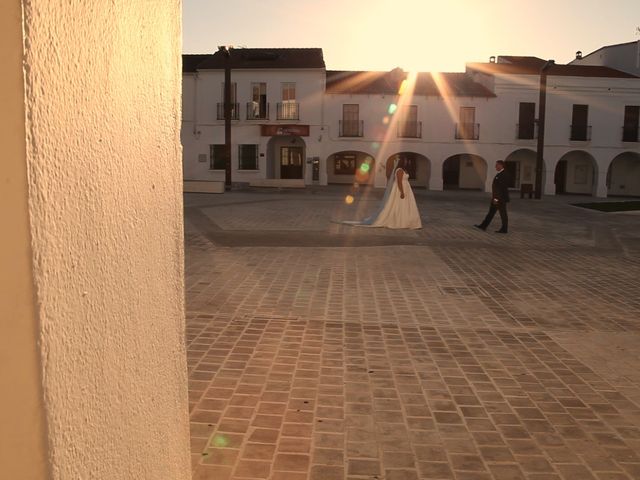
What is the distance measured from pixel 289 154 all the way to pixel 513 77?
14.5m

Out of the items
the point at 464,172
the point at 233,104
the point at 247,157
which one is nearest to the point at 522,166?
the point at 464,172

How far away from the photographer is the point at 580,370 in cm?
475

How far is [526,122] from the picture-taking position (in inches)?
1438

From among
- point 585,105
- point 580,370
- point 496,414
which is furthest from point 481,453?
point 585,105

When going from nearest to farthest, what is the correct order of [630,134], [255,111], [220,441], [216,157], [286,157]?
[220,441], [255,111], [630,134], [216,157], [286,157]

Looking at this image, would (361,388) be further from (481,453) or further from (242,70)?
(242,70)

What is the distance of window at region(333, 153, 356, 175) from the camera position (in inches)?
1512

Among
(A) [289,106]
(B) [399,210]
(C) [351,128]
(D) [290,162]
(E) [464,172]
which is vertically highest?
(A) [289,106]

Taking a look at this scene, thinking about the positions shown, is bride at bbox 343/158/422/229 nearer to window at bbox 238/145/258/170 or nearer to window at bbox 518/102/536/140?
window at bbox 238/145/258/170

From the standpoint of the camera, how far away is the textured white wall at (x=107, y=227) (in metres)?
1.28

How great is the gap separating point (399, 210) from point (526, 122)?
2596 centimetres

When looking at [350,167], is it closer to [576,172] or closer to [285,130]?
[285,130]

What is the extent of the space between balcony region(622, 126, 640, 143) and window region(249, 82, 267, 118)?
22206mm

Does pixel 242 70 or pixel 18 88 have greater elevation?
pixel 242 70
